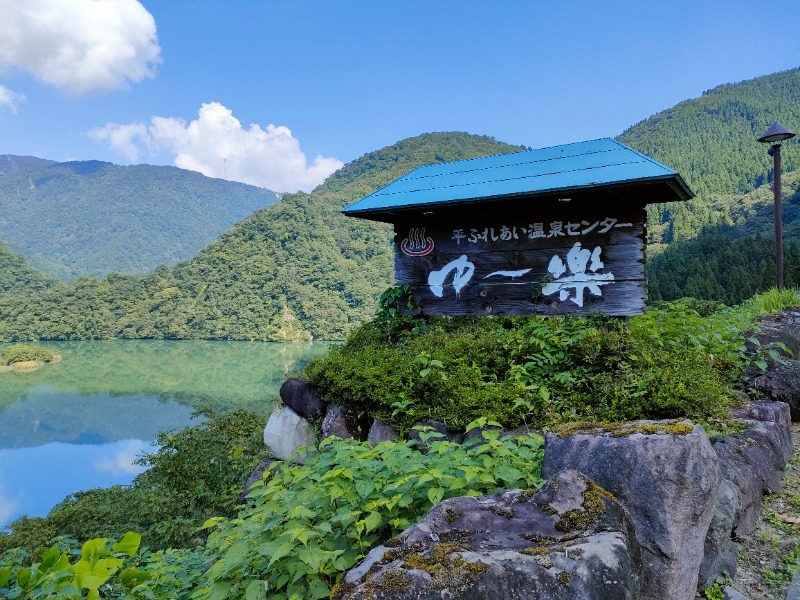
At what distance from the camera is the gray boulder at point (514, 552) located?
150cm

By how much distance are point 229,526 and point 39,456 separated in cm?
3307

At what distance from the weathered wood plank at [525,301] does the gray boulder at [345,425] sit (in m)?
1.58

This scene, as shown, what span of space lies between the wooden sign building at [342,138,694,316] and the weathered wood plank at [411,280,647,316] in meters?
0.01

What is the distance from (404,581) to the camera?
153 centimetres

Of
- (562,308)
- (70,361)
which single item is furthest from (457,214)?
(70,361)

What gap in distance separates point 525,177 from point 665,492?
397cm

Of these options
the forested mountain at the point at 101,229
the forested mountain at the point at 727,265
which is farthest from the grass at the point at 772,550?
the forested mountain at the point at 101,229

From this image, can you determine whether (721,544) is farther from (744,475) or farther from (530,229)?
(530,229)

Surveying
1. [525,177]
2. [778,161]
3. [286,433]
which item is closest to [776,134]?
[778,161]

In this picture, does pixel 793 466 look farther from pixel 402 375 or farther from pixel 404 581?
pixel 404 581

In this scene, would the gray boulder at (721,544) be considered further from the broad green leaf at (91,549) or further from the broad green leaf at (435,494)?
the broad green leaf at (91,549)

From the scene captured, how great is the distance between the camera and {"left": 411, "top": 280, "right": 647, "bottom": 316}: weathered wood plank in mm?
4973

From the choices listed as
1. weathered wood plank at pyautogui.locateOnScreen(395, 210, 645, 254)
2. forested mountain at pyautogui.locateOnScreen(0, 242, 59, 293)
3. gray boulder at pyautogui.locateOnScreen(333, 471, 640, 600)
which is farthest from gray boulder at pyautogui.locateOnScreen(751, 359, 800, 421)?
forested mountain at pyautogui.locateOnScreen(0, 242, 59, 293)

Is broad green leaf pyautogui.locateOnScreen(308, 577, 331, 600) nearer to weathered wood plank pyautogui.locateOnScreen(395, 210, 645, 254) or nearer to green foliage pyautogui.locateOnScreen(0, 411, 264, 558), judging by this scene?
weathered wood plank pyautogui.locateOnScreen(395, 210, 645, 254)
